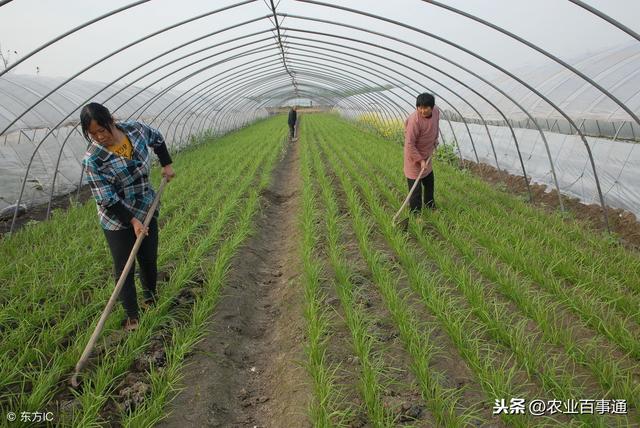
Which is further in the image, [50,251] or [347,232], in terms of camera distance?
[347,232]

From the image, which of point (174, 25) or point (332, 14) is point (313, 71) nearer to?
point (332, 14)

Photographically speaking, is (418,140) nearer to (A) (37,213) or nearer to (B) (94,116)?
(B) (94,116)

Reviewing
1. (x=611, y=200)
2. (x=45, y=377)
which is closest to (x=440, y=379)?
(x=45, y=377)

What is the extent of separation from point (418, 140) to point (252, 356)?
9.73 feet

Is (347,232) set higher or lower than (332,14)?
lower

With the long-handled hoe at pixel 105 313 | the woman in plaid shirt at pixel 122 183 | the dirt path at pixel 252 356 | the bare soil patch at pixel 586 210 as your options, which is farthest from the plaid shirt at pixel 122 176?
the bare soil patch at pixel 586 210

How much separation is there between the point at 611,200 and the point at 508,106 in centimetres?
297

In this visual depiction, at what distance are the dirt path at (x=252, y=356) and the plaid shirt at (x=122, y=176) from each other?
944 millimetres

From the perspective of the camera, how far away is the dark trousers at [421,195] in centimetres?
483

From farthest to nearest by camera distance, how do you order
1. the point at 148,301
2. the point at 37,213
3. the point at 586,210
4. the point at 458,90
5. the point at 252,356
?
1. the point at 458,90
2. the point at 37,213
3. the point at 586,210
4. the point at 148,301
5. the point at 252,356

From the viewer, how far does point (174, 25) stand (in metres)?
5.77

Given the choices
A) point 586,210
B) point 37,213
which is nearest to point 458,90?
point 586,210

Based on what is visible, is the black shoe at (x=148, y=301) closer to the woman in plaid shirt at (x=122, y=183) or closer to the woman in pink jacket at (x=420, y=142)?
the woman in plaid shirt at (x=122, y=183)

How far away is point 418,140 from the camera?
4652 mm
